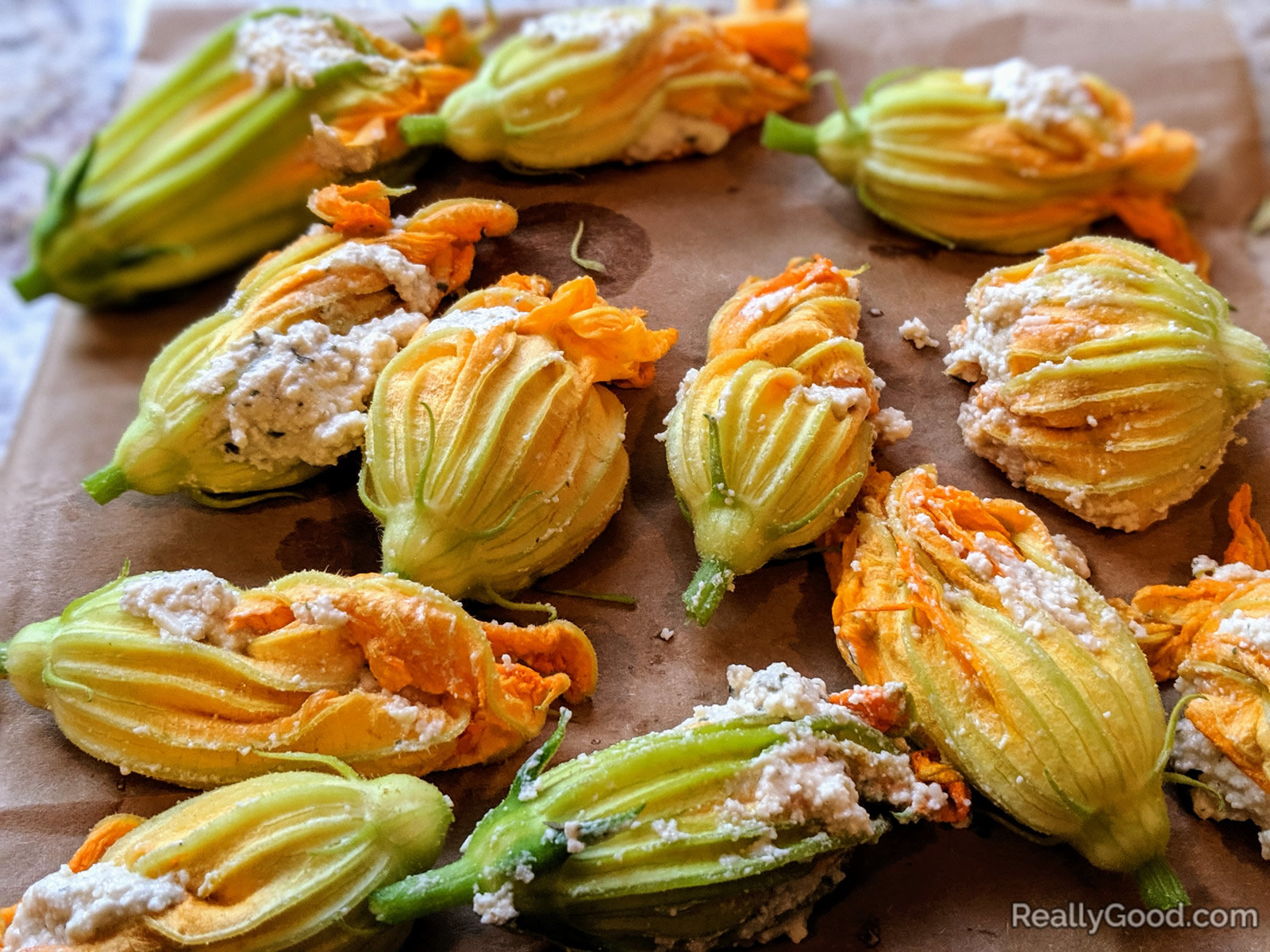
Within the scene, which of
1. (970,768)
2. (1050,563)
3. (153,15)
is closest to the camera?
(970,768)

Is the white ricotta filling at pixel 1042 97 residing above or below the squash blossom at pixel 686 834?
above

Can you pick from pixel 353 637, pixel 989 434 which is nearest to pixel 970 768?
pixel 989 434

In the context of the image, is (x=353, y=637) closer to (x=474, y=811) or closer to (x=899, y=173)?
(x=474, y=811)

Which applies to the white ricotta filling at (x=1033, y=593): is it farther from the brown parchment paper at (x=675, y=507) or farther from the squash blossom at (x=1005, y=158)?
the squash blossom at (x=1005, y=158)

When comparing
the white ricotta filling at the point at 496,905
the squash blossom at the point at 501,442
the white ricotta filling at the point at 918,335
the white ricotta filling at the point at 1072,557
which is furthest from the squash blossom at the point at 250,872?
the white ricotta filling at the point at 918,335

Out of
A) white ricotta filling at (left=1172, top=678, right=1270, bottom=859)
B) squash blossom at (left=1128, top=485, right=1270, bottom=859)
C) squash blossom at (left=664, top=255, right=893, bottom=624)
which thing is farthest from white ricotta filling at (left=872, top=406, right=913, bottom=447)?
white ricotta filling at (left=1172, top=678, right=1270, bottom=859)

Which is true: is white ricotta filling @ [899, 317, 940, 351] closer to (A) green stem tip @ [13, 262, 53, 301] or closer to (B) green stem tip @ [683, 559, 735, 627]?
(B) green stem tip @ [683, 559, 735, 627]
